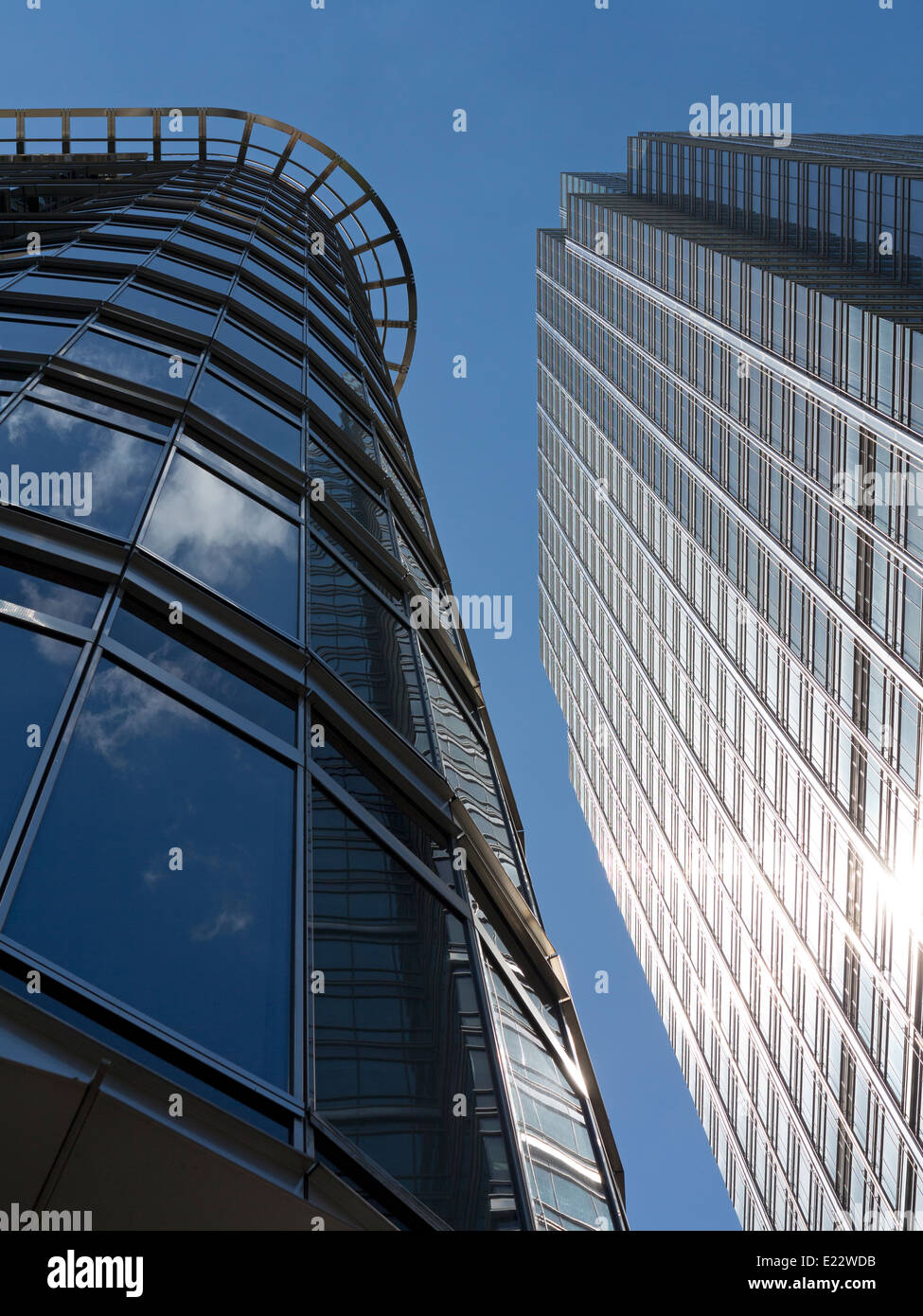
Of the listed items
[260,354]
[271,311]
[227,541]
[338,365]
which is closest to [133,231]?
[271,311]

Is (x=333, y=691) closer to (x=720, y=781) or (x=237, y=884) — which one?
(x=237, y=884)

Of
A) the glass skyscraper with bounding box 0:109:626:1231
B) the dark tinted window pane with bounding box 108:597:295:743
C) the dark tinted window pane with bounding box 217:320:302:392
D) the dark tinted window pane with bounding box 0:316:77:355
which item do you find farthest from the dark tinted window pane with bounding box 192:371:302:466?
the dark tinted window pane with bounding box 108:597:295:743

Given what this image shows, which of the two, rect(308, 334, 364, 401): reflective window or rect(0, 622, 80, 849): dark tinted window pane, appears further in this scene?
rect(308, 334, 364, 401): reflective window

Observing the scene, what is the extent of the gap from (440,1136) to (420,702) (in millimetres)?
4197

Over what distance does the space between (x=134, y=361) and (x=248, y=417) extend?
1227 millimetres

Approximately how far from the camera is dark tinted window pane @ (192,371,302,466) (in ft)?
34.6

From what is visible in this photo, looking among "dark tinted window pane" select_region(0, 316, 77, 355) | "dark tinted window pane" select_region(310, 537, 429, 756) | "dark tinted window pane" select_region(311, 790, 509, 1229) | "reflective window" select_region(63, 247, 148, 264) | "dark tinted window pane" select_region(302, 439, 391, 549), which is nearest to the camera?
"dark tinted window pane" select_region(311, 790, 509, 1229)

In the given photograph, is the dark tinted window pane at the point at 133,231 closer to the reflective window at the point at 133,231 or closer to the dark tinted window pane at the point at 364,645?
the reflective window at the point at 133,231

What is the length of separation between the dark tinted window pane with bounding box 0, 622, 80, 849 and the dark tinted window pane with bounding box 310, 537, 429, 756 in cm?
215

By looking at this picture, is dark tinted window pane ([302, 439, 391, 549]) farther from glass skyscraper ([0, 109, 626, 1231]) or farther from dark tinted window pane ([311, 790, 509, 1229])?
dark tinted window pane ([311, 790, 509, 1229])

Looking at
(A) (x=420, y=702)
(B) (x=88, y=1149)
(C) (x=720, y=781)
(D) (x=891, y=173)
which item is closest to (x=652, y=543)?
(C) (x=720, y=781)

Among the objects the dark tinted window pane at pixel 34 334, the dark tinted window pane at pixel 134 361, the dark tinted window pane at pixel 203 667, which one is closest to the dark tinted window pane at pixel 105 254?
the dark tinted window pane at pixel 34 334

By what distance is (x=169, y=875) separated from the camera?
16.2ft
